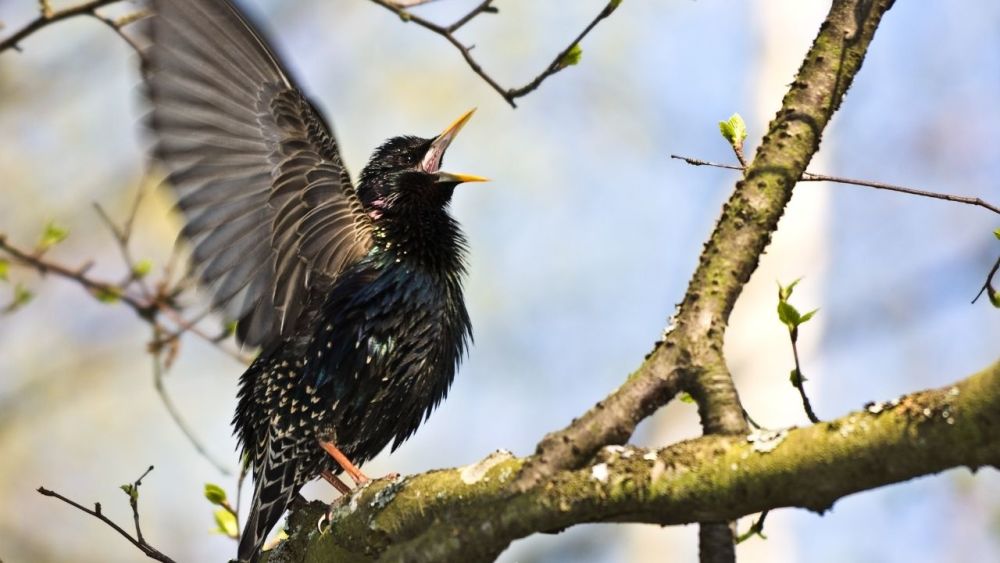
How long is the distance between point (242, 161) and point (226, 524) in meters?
1.26

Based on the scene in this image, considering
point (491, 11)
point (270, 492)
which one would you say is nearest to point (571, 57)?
point (491, 11)

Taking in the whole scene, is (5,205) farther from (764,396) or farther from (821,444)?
(821,444)

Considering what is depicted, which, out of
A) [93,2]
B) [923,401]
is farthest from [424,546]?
[93,2]

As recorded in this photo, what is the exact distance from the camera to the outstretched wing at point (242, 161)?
3.86m

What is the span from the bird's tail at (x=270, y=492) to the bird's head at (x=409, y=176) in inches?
40.8

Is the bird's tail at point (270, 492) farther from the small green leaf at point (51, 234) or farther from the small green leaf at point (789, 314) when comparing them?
the small green leaf at point (789, 314)

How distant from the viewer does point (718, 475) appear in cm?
204

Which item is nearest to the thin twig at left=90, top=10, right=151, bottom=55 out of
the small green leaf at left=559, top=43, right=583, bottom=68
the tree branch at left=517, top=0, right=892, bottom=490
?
the small green leaf at left=559, top=43, right=583, bottom=68

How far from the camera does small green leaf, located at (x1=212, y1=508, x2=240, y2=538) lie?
12.5 feet

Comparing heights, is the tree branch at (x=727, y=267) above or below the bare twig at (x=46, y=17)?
below

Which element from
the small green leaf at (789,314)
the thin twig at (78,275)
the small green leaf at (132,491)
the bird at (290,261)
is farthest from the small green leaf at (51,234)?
the small green leaf at (789,314)

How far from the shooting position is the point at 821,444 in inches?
76.4

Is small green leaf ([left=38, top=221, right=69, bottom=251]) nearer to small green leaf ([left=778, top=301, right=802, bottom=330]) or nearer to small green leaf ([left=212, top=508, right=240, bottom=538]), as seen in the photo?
small green leaf ([left=212, top=508, right=240, bottom=538])

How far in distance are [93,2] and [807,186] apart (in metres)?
Answer: 9.05
